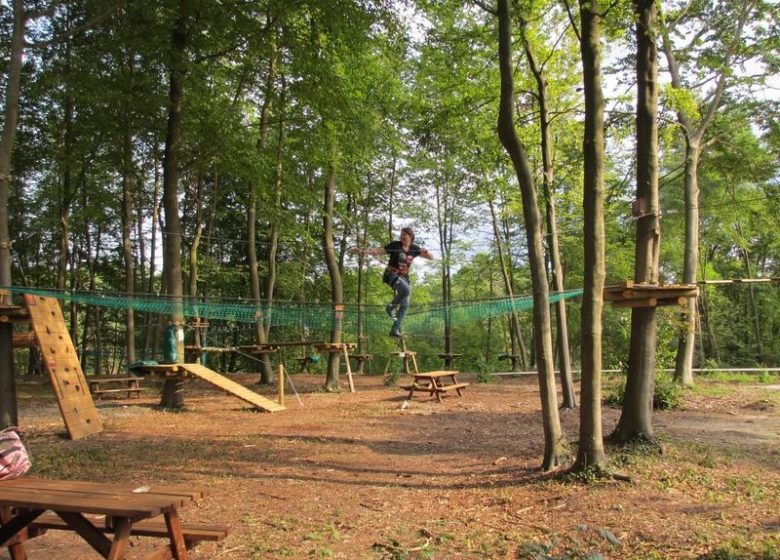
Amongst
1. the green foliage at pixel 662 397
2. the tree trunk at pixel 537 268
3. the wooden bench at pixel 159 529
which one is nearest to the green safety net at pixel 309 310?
the green foliage at pixel 662 397

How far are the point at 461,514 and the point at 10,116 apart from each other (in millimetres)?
6746

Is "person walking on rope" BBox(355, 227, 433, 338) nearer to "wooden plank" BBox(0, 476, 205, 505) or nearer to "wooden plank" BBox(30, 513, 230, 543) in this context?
"wooden plank" BBox(30, 513, 230, 543)

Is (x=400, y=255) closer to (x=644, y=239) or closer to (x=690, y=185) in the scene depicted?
(x=644, y=239)

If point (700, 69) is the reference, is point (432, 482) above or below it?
below

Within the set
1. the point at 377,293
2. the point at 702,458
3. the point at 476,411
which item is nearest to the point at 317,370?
the point at 377,293

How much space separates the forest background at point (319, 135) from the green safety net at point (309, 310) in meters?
0.12

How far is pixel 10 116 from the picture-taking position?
6637 millimetres

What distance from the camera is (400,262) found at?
7918 millimetres

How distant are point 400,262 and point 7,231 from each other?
4866 millimetres

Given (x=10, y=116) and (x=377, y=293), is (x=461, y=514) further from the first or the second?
(x=377, y=293)

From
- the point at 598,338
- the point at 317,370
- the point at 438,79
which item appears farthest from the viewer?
the point at 317,370

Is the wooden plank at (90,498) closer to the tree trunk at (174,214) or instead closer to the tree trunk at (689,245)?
the tree trunk at (174,214)

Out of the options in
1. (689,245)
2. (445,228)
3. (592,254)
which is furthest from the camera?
(445,228)

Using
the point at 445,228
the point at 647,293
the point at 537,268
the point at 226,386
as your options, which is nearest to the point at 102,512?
the point at 537,268
